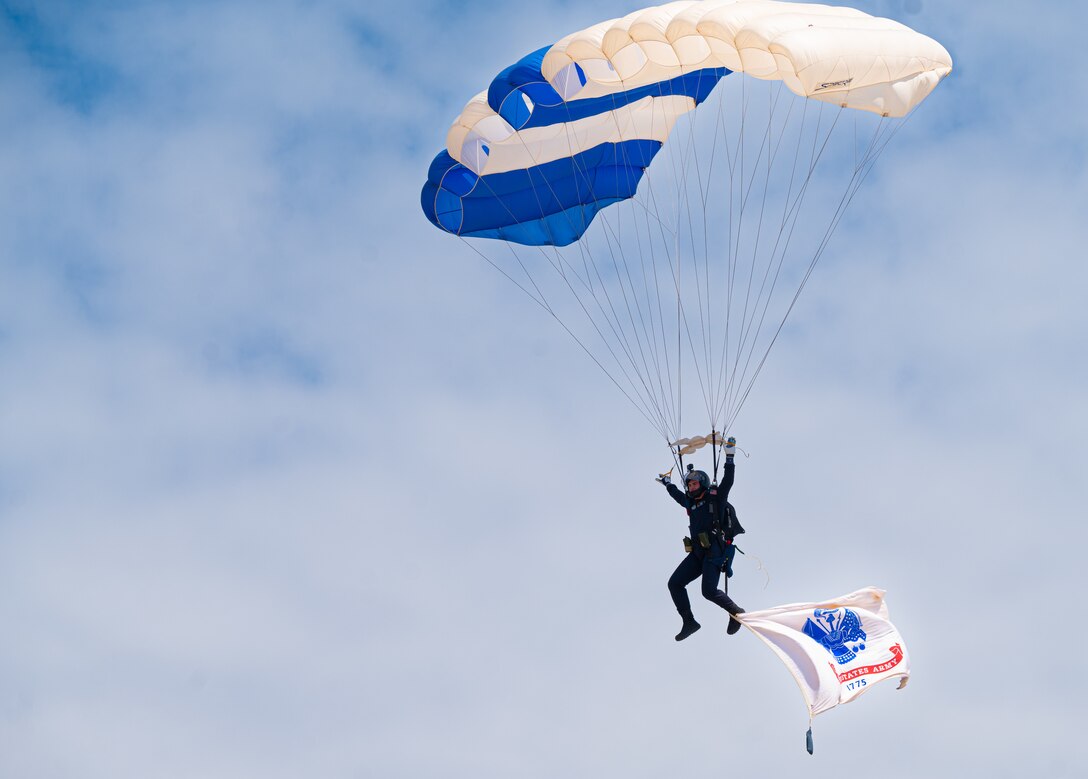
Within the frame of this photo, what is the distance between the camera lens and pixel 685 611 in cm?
1755

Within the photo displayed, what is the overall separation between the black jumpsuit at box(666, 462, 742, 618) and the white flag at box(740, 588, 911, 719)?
23.3 inches

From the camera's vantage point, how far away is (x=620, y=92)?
1973cm

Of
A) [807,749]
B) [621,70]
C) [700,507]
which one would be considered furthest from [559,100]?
[807,749]

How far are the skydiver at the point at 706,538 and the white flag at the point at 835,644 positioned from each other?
0.62m

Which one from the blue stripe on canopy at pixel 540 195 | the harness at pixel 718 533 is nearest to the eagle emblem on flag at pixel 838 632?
the harness at pixel 718 533

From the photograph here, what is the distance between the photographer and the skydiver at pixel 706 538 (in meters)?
17.0

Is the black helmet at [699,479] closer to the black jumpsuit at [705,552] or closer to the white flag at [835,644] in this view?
the black jumpsuit at [705,552]

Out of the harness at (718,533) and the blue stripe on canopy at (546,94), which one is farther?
the blue stripe on canopy at (546,94)

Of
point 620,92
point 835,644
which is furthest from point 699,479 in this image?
point 620,92

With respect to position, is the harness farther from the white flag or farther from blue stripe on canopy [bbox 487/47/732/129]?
blue stripe on canopy [bbox 487/47/732/129]

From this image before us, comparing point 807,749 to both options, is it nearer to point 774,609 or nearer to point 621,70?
point 774,609

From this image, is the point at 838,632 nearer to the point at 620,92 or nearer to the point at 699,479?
the point at 699,479

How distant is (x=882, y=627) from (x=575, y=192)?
696cm

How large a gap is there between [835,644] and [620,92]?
7.35m
